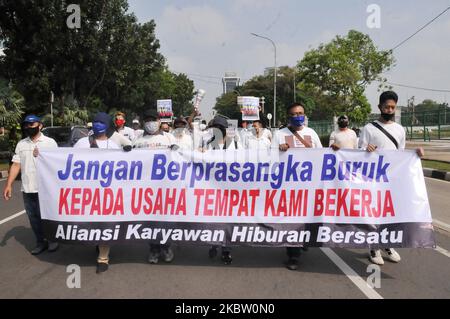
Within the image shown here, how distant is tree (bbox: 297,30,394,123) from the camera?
86.9 ft

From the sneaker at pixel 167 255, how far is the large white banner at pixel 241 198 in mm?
302

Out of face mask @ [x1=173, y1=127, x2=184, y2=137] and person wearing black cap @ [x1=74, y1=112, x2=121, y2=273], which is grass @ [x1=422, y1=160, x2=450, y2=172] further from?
person wearing black cap @ [x1=74, y1=112, x2=121, y2=273]

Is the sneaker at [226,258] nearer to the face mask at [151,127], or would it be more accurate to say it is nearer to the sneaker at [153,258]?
the sneaker at [153,258]

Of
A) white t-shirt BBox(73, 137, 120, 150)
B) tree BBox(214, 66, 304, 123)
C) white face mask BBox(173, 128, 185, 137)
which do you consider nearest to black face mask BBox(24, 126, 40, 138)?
white t-shirt BBox(73, 137, 120, 150)

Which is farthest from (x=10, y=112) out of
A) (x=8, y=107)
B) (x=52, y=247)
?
(x=52, y=247)

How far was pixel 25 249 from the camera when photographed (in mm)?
5520

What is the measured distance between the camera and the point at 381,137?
4.92 metres

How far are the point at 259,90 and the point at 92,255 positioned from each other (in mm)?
75198

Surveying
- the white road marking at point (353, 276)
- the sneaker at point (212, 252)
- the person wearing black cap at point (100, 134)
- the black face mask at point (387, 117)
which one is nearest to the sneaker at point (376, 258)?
the white road marking at point (353, 276)

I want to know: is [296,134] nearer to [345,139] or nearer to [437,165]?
[345,139]

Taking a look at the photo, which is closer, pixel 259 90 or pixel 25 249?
pixel 25 249

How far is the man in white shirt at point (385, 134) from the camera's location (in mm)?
4895

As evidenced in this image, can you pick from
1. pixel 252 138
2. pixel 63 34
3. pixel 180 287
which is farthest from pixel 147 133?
pixel 63 34
